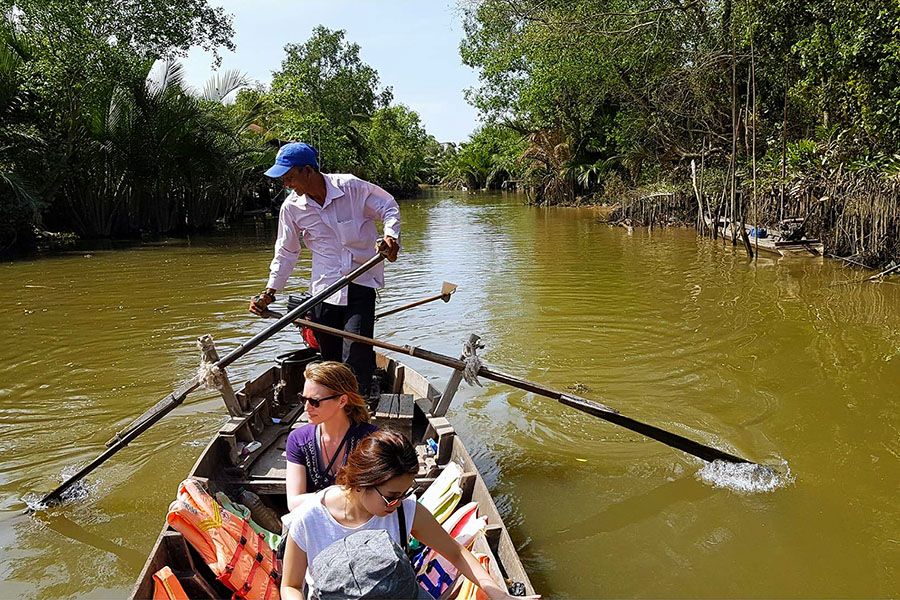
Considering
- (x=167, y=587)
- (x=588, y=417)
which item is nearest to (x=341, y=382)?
(x=167, y=587)

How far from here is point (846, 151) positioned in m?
14.1

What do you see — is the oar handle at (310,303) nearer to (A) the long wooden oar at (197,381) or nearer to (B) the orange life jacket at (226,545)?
(A) the long wooden oar at (197,381)

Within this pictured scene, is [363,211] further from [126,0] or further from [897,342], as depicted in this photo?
[126,0]

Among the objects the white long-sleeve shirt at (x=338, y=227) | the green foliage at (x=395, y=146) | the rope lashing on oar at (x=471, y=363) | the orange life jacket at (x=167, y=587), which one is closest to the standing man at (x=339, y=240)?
the white long-sleeve shirt at (x=338, y=227)

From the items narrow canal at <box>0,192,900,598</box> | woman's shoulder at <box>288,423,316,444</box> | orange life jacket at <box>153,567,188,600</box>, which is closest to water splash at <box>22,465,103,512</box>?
narrow canal at <box>0,192,900,598</box>

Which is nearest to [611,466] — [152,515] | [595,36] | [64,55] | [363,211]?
[363,211]

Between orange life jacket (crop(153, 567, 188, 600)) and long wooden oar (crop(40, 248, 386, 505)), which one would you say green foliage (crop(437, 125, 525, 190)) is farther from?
orange life jacket (crop(153, 567, 188, 600))

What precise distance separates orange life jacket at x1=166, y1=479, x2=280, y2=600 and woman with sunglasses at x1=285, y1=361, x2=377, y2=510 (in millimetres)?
324

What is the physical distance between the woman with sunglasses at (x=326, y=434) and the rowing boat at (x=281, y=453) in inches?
21.8

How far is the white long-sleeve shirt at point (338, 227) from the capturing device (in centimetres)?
463

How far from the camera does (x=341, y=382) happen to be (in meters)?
3.09

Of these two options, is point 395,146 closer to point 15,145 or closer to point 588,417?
point 15,145

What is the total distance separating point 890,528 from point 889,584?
65cm

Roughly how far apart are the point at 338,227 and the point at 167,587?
2.48 metres
